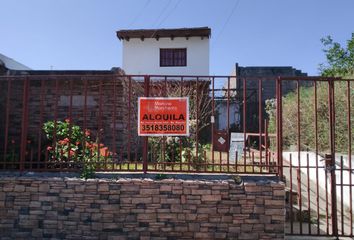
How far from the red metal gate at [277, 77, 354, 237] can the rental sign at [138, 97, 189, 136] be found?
1443mm

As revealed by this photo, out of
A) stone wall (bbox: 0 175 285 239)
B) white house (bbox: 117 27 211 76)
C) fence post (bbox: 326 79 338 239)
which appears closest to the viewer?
stone wall (bbox: 0 175 285 239)

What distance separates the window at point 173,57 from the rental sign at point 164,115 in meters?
15.5

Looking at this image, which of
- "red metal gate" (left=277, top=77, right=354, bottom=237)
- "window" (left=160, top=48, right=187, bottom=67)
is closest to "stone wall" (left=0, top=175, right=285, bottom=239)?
"red metal gate" (left=277, top=77, right=354, bottom=237)

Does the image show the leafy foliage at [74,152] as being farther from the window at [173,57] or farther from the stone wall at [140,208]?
the window at [173,57]

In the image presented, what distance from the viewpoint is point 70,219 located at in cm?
512

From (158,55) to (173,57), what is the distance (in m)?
0.91

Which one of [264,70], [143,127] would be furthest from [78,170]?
[264,70]

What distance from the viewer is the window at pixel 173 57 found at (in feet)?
67.2

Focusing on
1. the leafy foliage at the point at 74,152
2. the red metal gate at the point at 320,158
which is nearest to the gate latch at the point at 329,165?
the red metal gate at the point at 320,158

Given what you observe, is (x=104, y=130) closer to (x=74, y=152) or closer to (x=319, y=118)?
(x=74, y=152)

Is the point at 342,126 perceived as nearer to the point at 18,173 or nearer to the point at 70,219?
the point at 70,219

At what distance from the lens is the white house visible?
20.2 meters

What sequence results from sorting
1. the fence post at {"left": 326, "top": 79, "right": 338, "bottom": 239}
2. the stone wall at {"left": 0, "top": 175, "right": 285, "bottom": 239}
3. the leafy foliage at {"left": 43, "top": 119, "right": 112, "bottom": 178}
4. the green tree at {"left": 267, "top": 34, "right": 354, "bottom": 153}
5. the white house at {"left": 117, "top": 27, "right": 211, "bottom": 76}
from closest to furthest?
the stone wall at {"left": 0, "top": 175, "right": 285, "bottom": 239}, the fence post at {"left": 326, "top": 79, "right": 338, "bottom": 239}, the leafy foliage at {"left": 43, "top": 119, "right": 112, "bottom": 178}, the green tree at {"left": 267, "top": 34, "right": 354, "bottom": 153}, the white house at {"left": 117, "top": 27, "right": 211, "bottom": 76}

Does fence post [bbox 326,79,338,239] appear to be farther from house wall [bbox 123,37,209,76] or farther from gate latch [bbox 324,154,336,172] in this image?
house wall [bbox 123,37,209,76]
